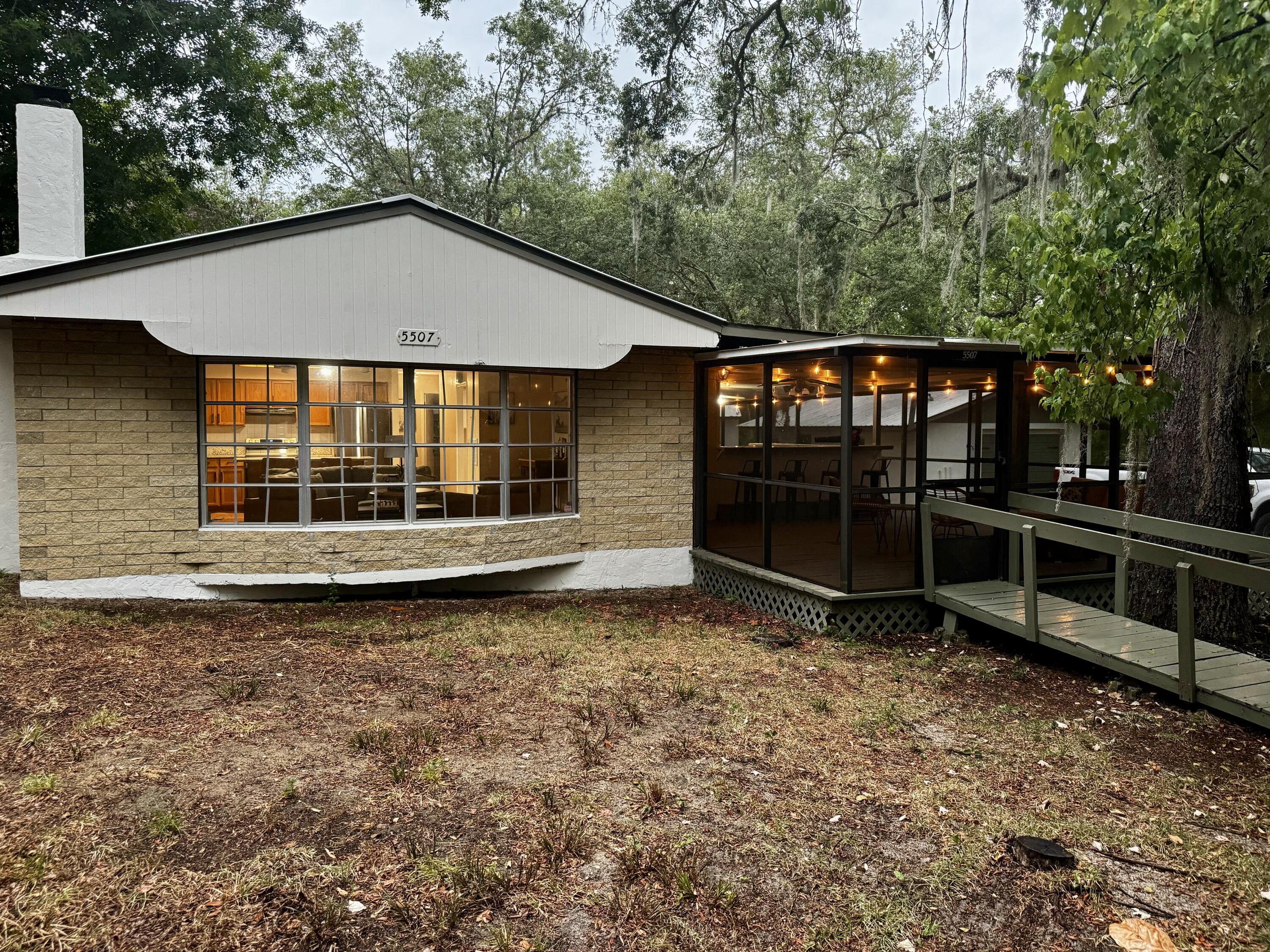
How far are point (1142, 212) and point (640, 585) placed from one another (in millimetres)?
6097

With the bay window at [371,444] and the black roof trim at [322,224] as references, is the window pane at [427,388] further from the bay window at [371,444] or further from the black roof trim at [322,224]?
the black roof trim at [322,224]

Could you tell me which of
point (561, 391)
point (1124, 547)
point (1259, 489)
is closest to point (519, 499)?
point (561, 391)

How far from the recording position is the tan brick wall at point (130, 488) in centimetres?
743

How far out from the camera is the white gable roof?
7074mm

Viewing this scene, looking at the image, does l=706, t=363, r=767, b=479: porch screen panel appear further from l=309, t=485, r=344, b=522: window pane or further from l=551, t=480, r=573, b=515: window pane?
l=309, t=485, r=344, b=522: window pane

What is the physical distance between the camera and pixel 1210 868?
3416 millimetres

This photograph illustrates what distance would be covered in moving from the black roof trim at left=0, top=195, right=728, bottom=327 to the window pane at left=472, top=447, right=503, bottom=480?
2.08m

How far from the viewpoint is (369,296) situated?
7.81m

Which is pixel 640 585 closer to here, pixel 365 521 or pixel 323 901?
pixel 365 521

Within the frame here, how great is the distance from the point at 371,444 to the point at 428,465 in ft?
1.98

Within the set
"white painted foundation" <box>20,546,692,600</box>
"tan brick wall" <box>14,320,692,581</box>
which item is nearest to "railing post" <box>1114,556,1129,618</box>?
"white painted foundation" <box>20,546,692,600</box>

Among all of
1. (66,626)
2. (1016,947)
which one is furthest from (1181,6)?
(66,626)

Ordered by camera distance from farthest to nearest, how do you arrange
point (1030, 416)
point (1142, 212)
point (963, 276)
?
point (963, 276)
point (1030, 416)
point (1142, 212)

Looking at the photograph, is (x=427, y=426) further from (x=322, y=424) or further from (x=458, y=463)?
(x=322, y=424)
